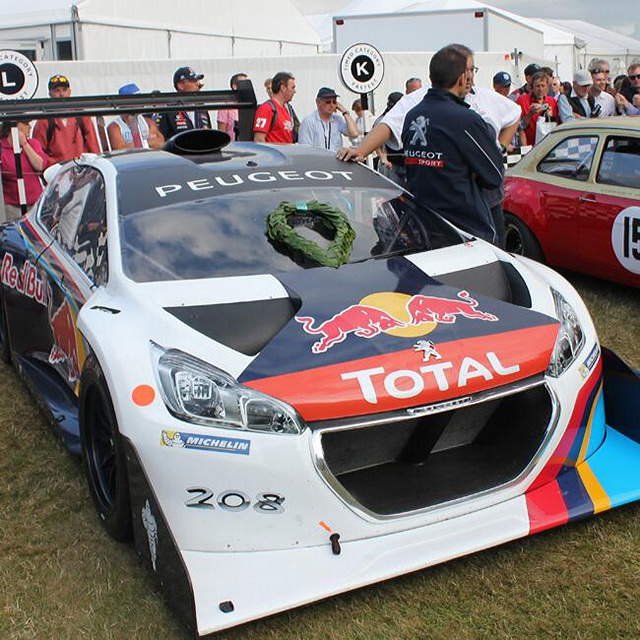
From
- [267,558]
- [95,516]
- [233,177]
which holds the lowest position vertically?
[95,516]

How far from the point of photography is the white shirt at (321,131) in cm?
869

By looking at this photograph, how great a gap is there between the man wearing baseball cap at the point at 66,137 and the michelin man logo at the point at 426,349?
546cm

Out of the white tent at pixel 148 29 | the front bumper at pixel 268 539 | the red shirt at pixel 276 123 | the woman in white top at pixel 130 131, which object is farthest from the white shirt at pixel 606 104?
the white tent at pixel 148 29

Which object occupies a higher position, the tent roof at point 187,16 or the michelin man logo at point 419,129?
the tent roof at point 187,16

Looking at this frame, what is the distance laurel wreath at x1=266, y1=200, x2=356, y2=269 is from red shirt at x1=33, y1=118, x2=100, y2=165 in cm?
444

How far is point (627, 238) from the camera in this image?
18.9ft

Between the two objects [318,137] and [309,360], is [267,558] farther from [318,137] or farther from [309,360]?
[318,137]

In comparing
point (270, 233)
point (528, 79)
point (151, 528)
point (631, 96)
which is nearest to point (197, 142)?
point (270, 233)

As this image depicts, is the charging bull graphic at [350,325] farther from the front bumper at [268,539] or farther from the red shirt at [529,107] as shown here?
the red shirt at [529,107]

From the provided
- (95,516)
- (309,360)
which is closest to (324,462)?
(309,360)

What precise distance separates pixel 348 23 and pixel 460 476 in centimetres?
1579

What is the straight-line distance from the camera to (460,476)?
9.82 feet

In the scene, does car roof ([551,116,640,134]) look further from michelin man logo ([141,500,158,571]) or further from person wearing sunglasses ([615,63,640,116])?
michelin man logo ([141,500,158,571])

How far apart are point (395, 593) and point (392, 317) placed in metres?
0.95
